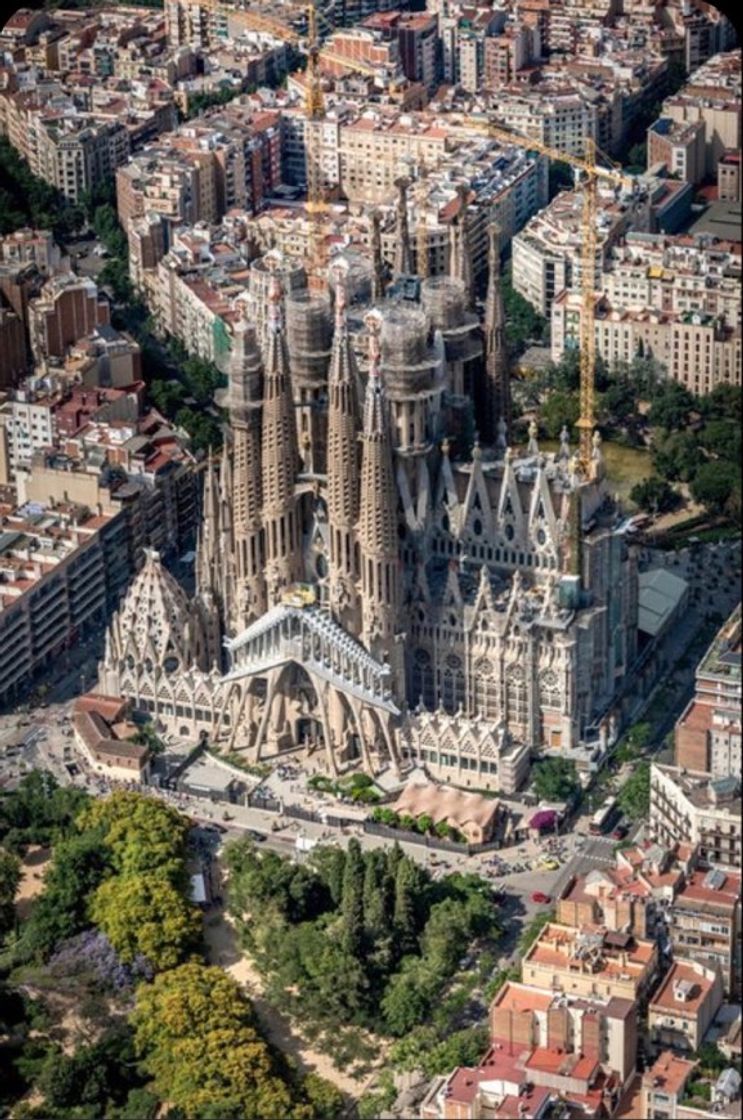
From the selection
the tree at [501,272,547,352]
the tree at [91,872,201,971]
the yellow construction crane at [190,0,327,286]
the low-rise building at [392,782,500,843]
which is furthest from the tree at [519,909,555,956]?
the tree at [501,272,547,352]

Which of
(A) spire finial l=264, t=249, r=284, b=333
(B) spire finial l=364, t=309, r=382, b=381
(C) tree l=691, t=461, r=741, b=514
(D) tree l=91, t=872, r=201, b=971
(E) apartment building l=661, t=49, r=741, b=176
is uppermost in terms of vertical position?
(A) spire finial l=264, t=249, r=284, b=333

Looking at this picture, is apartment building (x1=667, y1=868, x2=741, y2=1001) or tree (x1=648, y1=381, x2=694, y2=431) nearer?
apartment building (x1=667, y1=868, x2=741, y2=1001)

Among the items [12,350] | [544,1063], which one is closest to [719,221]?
[12,350]

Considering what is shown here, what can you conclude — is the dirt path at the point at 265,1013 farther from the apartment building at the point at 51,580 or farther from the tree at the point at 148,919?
the apartment building at the point at 51,580

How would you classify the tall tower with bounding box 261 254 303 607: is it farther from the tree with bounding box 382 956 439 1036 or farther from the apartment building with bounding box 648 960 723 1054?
the apartment building with bounding box 648 960 723 1054

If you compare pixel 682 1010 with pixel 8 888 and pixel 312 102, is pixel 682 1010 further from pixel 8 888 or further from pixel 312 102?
pixel 312 102

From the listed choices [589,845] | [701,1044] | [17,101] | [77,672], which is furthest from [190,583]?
[17,101]

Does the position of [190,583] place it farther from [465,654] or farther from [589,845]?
[589,845]
